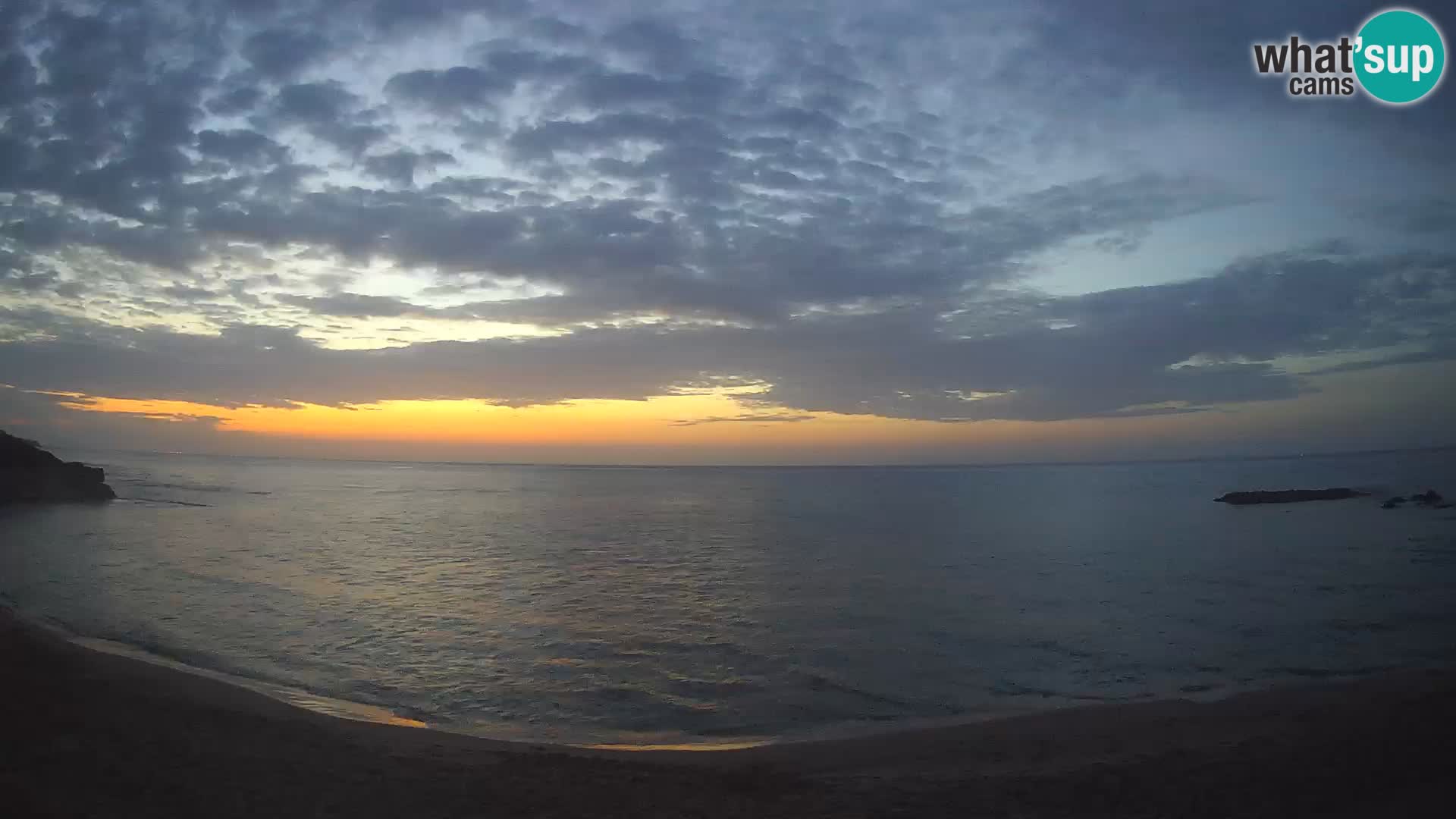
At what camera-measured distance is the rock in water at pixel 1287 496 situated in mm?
81750

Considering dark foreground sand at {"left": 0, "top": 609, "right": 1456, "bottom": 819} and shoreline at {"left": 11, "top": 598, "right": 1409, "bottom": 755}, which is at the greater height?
dark foreground sand at {"left": 0, "top": 609, "right": 1456, "bottom": 819}

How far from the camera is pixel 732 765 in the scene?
1262 centimetres

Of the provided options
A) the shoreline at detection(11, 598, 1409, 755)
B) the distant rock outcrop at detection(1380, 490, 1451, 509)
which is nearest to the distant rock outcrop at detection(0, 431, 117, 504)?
the shoreline at detection(11, 598, 1409, 755)

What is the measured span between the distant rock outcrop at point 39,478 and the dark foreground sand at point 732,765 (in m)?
72.7

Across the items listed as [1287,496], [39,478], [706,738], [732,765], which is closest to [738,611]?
[706,738]

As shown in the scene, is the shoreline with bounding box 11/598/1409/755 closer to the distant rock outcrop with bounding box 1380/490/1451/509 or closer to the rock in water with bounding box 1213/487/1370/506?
the distant rock outcrop with bounding box 1380/490/1451/509

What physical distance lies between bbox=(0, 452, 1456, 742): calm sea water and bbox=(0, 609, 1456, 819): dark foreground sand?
2.17 metres

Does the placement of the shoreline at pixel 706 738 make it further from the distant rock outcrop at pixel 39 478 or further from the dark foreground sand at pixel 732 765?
the distant rock outcrop at pixel 39 478

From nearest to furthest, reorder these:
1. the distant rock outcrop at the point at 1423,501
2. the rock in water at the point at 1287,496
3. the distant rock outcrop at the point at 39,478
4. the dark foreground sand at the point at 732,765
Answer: the dark foreground sand at the point at 732,765, the distant rock outcrop at the point at 1423,501, the distant rock outcrop at the point at 39,478, the rock in water at the point at 1287,496

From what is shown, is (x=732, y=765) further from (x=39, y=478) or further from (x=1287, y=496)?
(x=1287, y=496)

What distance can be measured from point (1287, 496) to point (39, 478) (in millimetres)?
132777

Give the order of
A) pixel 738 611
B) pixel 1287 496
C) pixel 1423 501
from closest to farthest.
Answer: pixel 738 611
pixel 1423 501
pixel 1287 496

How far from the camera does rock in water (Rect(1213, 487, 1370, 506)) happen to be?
268 feet

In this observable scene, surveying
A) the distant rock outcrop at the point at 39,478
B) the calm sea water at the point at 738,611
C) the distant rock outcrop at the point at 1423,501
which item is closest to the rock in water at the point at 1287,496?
the distant rock outcrop at the point at 1423,501
